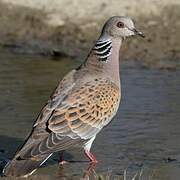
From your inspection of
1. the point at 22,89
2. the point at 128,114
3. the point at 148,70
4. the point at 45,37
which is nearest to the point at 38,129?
the point at 128,114

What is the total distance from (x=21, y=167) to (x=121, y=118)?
8.17 ft

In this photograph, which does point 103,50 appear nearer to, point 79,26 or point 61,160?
point 61,160

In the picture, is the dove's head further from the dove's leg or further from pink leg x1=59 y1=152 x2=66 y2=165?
pink leg x1=59 y1=152 x2=66 y2=165

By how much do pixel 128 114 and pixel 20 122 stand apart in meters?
1.21

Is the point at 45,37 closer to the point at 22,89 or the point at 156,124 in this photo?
the point at 22,89

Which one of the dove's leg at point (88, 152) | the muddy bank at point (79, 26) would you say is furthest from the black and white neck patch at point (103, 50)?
the muddy bank at point (79, 26)

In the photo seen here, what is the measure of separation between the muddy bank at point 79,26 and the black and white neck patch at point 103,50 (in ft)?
10.7

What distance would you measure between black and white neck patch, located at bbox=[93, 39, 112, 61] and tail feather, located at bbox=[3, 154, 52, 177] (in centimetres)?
140

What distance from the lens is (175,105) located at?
33.4 ft

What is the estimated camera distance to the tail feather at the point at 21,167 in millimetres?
7579

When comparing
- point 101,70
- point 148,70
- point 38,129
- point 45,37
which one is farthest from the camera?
point 45,37

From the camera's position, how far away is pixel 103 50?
870 cm

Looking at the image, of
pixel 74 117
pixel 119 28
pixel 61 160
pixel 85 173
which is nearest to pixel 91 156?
pixel 85 173

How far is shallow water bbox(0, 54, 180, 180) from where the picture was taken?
8586 mm
